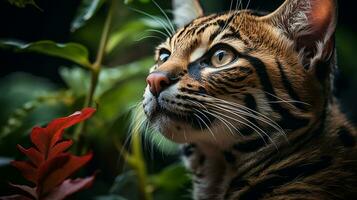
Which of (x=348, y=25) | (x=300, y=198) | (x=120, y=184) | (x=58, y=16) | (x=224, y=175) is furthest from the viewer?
(x=348, y=25)

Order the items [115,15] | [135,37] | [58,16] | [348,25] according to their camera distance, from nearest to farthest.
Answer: [115,15] → [135,37] → [58,16] → [348,25]

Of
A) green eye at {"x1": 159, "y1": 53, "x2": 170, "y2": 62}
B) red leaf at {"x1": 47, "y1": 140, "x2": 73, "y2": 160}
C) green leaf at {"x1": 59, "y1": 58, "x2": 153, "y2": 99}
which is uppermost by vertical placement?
green leaf at {"x1": 59, "y1": 58, "x2": 153, "y2": 99}

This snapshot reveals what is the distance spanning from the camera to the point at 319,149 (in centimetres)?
115

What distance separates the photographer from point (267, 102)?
1097 mm

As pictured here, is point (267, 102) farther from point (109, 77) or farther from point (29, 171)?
point (109, 77)

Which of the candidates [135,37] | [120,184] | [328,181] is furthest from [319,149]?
[135,37]

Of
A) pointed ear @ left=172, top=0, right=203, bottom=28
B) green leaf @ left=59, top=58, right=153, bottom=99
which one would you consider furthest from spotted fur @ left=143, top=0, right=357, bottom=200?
green leaf @ left=59, top=58, right=153, bottom=99

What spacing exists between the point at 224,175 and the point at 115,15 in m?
0.60

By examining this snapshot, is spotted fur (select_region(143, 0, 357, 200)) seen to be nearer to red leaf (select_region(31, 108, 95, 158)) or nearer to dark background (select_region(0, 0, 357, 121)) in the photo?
red leaf (select_region(31, 108, 95, 158))

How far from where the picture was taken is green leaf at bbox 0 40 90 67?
1.16 metres

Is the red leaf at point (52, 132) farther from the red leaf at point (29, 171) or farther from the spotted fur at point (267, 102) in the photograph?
the spotted fur at point (267, 102)

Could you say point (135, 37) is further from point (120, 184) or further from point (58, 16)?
point (120, 184)

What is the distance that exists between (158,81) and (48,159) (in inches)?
11.2

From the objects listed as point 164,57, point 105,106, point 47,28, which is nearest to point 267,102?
point 164,57
